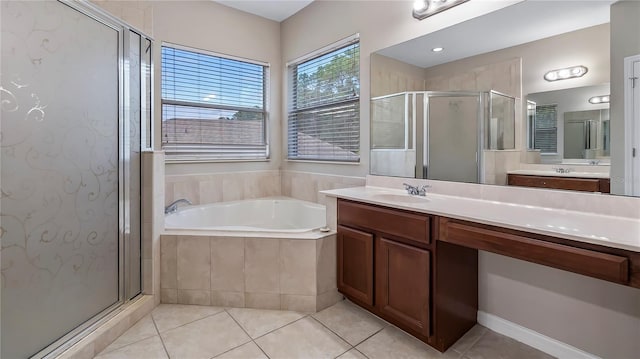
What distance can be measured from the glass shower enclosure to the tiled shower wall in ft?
1.43

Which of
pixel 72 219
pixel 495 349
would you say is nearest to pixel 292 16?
pixel 72 219

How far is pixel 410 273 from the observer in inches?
67.4

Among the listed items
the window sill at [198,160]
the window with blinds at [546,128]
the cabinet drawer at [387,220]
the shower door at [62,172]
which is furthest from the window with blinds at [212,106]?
the window with blinds at [546,128]

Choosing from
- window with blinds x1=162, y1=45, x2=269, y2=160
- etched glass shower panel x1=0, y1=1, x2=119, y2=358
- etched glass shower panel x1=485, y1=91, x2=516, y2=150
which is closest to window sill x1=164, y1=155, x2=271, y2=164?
window with blinds x1=162, y1=45, x2=269, y2=160

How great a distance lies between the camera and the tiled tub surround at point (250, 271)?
2.11 m

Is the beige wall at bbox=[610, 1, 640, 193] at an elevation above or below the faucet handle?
above

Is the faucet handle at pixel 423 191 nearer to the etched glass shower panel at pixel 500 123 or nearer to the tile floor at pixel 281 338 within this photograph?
the etched glass shower panel at pixel 500 123

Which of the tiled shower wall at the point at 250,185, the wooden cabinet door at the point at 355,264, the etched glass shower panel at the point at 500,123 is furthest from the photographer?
the tiled shower wall at the point at 250,185

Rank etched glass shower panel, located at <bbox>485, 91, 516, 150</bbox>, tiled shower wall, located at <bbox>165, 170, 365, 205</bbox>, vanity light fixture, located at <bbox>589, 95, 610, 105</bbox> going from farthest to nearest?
1. tiled shower wall, located at <bbox>165, 170, 365, 205</bbox>
2. etched glass shower panel, located at <bbox>485, 91, 516, 150</bbox>
3. vanity light fixture, located at <bbox>589, 95, 610, 105</bbox>

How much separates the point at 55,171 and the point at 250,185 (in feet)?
6.63

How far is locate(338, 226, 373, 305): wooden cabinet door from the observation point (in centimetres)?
196

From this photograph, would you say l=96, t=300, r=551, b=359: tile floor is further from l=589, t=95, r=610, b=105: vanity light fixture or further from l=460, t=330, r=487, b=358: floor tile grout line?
l=589, t=95, r=610, b=105: vanity light fixture

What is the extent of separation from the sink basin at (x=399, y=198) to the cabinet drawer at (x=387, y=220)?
5.3 inches

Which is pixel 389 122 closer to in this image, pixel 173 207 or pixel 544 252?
pixel 544 252
